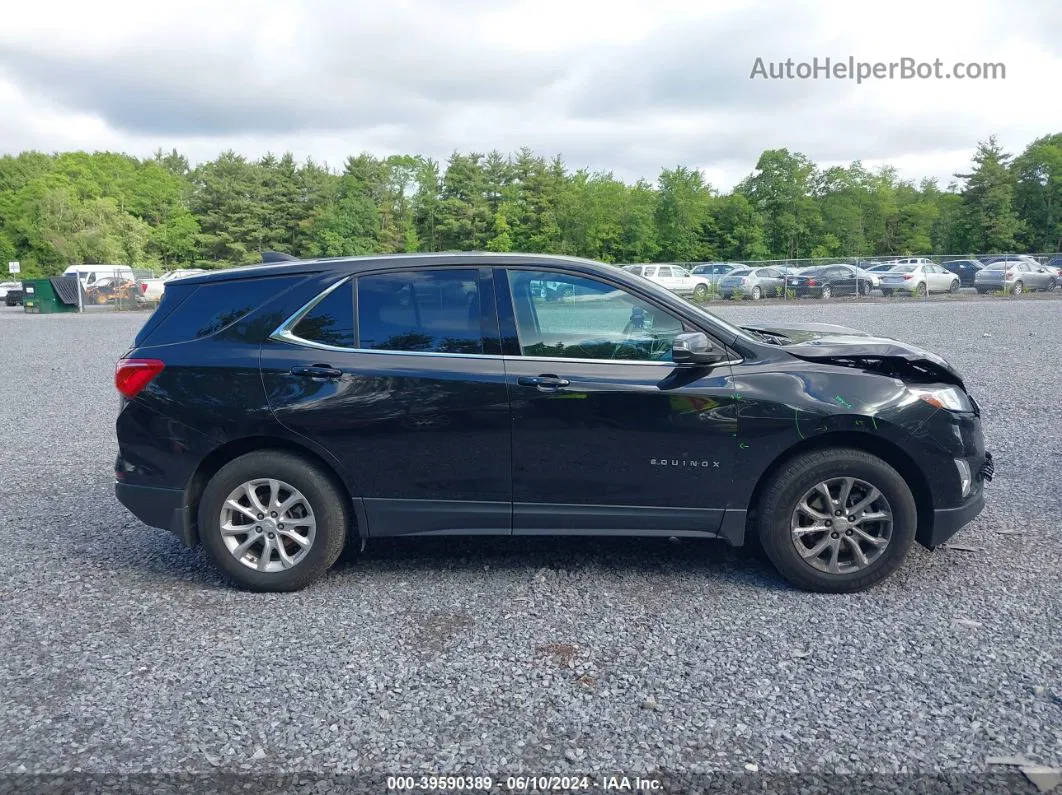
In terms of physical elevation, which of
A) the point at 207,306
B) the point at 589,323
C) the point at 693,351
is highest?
the point at 207,306

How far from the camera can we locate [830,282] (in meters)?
34.6

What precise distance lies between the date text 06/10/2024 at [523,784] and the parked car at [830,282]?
34.3 metres

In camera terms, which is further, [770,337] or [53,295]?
[53,295]

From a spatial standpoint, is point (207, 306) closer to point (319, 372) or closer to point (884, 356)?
point (319, 372)

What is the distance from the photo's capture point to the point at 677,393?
4.30 meters

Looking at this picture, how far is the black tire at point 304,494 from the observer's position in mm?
4445

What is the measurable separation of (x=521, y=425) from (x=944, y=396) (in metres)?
2.26

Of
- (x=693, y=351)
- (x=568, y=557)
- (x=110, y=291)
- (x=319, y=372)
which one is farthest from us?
(x=110, y=291)

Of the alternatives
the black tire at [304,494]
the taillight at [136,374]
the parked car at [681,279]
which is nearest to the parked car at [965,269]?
the parked car at [681,279]

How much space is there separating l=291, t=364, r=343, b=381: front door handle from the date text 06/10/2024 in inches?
86.3

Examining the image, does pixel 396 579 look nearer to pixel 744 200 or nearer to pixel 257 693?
pixel 257 693

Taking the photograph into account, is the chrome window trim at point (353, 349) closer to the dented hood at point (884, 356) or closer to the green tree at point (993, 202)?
the dented hood at point (884, 356)

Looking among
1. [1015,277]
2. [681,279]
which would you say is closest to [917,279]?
[1015,277]

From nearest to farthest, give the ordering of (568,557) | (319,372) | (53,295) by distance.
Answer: (319,372)
(568,557)
(53,295)
